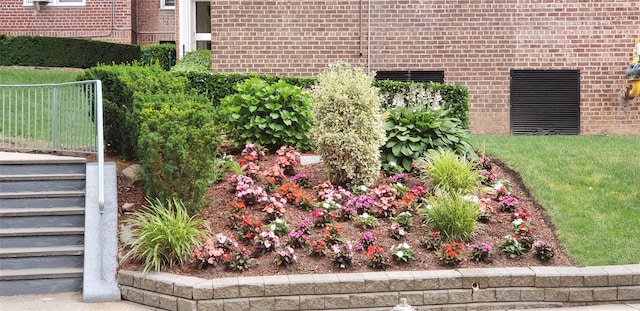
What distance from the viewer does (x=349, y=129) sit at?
8.89m

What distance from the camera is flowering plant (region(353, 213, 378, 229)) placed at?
8.12m

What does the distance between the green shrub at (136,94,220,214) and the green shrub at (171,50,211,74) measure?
20.8ft

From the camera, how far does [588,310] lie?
23.2ft

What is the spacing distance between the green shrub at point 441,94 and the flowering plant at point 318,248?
495 centimetres

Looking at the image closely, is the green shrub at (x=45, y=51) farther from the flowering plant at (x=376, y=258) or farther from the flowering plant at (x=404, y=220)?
the flowering plant at (x=376, y=258)

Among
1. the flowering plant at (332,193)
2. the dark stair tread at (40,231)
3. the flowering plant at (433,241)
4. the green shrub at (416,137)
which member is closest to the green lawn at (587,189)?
the green shrub at (416,137)

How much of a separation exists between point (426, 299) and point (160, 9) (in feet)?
63.9

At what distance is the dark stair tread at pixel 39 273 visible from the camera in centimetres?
747

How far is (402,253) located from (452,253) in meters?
0.47

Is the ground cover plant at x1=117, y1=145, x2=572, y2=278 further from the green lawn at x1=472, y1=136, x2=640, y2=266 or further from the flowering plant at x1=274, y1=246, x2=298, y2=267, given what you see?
the green lawn at x1=472, y1=136, x2=640, y2=266

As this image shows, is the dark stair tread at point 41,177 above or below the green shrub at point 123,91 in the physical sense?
below

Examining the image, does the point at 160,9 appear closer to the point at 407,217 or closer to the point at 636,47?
the point at 636,47

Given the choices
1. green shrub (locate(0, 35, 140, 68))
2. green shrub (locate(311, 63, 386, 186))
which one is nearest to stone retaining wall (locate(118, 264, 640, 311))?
green shrub (locate(311, 63, 386, 186))

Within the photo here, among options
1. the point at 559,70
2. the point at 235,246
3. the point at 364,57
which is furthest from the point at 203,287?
the point at 559,70
